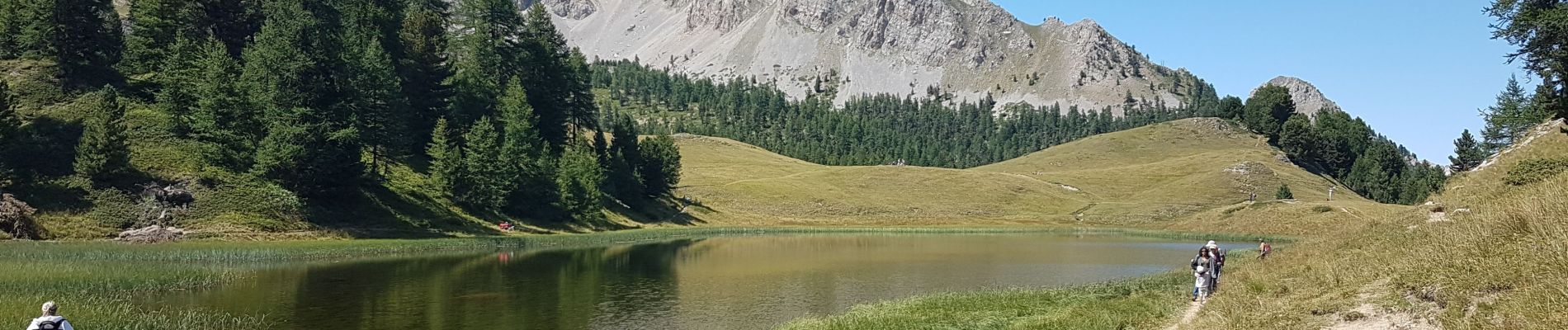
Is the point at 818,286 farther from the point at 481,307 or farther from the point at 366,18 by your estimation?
the point at 366,18

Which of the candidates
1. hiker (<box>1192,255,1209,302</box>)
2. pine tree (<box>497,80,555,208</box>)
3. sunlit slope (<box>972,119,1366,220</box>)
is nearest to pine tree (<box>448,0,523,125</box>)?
pine tree (<box>497,80,555,208</box>)

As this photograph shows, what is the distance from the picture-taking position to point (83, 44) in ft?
228

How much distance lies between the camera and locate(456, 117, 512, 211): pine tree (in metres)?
77.1

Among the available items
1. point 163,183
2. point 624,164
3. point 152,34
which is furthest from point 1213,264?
point 624,164

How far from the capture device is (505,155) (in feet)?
270

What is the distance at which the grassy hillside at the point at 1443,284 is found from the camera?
38.9 feet

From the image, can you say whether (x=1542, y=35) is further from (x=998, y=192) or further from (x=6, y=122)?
(x=998, y=192)

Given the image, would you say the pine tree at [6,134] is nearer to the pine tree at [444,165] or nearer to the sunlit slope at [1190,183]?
the pine tree at [444,165]

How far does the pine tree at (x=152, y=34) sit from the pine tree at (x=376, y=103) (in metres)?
14.0

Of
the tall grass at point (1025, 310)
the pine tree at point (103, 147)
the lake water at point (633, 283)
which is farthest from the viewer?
the pine tree at point (103, 147)

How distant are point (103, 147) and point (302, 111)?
1207cm

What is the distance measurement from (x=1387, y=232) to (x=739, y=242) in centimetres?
5971

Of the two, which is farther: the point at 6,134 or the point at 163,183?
the point at 163,183

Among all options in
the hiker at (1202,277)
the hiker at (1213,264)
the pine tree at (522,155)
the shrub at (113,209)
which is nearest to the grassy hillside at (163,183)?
the shrub at (113,209)
